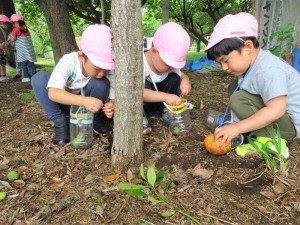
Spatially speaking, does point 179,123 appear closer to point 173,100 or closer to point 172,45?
point 173,100

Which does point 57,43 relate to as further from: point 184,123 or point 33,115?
point 184,123

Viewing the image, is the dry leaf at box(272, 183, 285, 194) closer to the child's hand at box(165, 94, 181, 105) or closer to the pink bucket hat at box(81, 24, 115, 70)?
the child's hand at box(165, 94, 181, 105)

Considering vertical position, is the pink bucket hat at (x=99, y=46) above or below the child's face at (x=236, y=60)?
above

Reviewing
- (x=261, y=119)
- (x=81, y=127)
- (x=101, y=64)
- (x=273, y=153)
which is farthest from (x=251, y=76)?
(x=81, y=127)

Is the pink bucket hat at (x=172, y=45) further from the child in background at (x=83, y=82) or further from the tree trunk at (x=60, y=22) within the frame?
the tree trunk at (x=60, y=22)

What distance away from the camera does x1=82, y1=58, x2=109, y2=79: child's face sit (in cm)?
217

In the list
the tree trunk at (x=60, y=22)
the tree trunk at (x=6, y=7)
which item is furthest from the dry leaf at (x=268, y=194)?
the tree trunk at (x=6, y=7)

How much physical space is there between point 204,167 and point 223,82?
3.07 m

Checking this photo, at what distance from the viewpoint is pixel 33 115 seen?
10.8 ft

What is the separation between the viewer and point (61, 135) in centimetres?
239

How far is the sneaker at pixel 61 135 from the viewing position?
7.79 feet

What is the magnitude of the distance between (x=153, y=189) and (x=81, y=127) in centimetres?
92

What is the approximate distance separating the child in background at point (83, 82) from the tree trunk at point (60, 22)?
2.94m

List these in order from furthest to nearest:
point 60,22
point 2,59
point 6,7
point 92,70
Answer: point 6,7, point 2,59, point 60,22, point 92,70
